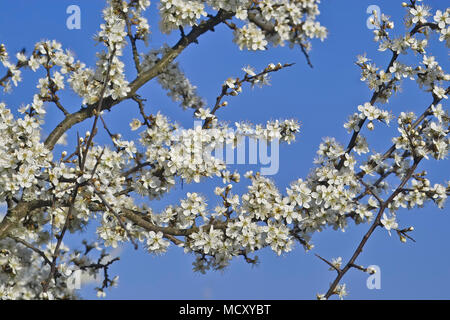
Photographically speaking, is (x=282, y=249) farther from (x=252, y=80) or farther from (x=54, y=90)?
(x=54, y=90)

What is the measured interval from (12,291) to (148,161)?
2628mm

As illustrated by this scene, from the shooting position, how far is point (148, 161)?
21.5 ft

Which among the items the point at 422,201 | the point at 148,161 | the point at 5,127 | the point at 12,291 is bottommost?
the point at 12,291

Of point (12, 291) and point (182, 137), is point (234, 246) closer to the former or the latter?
point (182, 137)

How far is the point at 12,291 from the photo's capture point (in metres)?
7.33

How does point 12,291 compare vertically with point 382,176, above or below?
below
